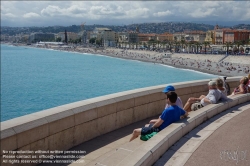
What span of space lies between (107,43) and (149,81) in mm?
119000

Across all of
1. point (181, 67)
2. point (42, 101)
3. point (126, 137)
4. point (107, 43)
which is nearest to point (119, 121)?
point (126, 137)

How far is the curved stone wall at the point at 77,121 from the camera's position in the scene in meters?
3.39

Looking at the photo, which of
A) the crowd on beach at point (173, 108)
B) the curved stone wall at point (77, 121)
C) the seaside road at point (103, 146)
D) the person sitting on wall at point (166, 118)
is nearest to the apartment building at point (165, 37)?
the crowd on beach at point (173, 108)

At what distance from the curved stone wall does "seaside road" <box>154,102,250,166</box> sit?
3.65 feet

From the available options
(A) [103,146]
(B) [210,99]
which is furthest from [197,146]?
(B) [210,99]

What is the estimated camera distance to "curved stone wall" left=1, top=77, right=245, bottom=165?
11.1ft

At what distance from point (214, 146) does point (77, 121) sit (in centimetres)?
177

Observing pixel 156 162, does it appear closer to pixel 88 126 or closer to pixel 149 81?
pixel 88 126

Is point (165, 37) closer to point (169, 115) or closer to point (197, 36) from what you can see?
point (197, 36)

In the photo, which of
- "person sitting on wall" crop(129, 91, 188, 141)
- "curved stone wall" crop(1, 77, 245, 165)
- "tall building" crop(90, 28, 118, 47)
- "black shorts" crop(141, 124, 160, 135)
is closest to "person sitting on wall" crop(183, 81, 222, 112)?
"curved stone wall" crop(1, 77, 245, 165)

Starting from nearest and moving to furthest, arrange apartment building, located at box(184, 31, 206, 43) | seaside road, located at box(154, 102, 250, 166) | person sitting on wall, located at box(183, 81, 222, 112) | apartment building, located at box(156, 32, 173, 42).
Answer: seaside road, located at box(154, 102, 250, 166) → person sitting on wall, located at box(183, 81, 222, 112) → apartment building, located at box(184, 31, 206, 43) → apartment building, located at box(156, 32, 173, 42)

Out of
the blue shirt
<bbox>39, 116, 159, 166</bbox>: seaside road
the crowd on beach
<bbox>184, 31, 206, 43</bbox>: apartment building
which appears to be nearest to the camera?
<bbox>39, 116, 159, 166</bbox>: seaside road

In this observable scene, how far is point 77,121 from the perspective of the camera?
4203 millimetres

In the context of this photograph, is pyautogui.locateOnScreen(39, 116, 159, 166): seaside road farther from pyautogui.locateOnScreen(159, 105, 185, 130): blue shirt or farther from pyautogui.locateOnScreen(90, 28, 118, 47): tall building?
pyautogui.locateOnScreen(90, 28, 118, 47): tall building
